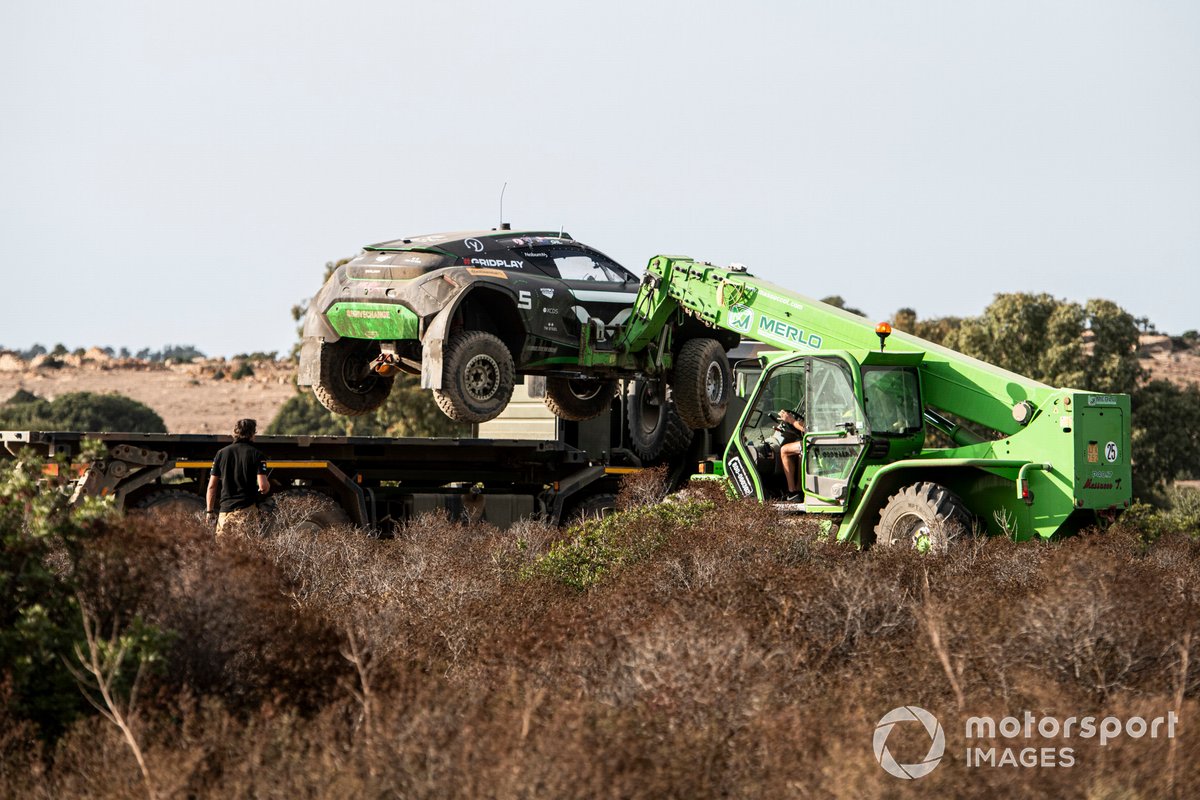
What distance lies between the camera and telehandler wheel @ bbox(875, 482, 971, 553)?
11.0m

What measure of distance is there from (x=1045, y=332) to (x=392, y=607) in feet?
108

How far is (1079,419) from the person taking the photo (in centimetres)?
1128

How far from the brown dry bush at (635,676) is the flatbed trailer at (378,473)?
16.1 feet

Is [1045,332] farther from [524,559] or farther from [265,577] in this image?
[265,577]

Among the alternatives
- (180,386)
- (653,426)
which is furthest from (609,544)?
(180,386)

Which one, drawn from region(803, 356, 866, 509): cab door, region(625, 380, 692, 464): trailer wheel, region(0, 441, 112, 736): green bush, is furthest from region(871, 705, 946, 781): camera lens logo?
region(625, 380, 692, 464): trailer wheel

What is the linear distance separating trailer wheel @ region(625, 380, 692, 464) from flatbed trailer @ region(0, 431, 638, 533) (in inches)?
14.3

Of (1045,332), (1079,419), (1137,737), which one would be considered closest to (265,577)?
(1137,737)

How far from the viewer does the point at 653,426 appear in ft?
56.2

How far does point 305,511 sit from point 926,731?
31.3 ft

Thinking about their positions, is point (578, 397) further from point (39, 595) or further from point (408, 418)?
point (408, 418)

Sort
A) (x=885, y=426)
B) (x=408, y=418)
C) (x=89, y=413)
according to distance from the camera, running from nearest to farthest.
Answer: (x=885, y=426) → (x=408, y=418) → (x=89, y=413)
